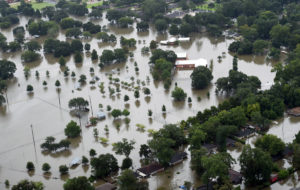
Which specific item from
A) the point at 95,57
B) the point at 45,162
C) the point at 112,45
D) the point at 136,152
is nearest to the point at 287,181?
the point at 136,152

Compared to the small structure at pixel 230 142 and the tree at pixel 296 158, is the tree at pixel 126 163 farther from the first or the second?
the tree at pixel 296 158

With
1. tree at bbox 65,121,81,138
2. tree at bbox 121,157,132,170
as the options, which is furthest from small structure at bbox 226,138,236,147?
tree at bbox 65,121,81,138

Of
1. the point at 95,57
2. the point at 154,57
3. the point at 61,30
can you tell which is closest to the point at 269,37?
the point at 154,57

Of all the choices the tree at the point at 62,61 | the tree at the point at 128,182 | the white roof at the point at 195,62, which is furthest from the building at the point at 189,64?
the tree at the point at 128,182

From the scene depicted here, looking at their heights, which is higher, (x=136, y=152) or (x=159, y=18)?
(x=159, y=18)

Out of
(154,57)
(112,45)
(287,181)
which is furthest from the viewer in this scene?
(112,45)

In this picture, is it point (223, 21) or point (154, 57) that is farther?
Result: point (223, 21)

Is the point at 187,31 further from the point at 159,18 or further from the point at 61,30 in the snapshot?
the point at 61,30

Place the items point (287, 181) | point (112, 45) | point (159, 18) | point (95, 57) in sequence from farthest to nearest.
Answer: point (159, 18) → point (112, 45) → point (95, 57) → point (287, 181)
